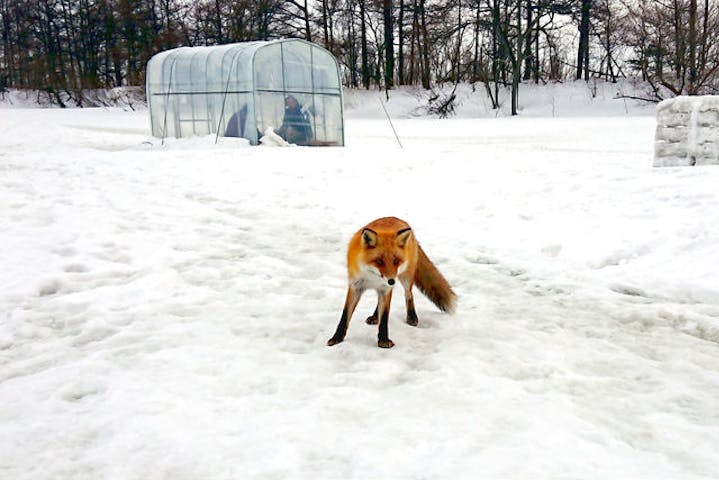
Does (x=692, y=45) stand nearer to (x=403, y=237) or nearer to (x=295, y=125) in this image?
(x=295, y=125)

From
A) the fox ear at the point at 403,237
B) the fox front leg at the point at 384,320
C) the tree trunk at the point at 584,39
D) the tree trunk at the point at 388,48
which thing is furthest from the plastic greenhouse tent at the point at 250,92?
the tree trunk at the point at 584,39

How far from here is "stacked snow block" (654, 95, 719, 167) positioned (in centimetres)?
1016

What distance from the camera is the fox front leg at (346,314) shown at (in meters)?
4.16

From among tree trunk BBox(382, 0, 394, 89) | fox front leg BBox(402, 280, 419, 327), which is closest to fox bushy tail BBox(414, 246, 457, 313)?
fox front leg BBox(402, 280, 419, 327)

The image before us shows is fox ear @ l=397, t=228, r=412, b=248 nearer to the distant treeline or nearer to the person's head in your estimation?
the person's head

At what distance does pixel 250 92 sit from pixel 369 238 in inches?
616

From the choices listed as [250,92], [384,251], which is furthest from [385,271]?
[250,92]

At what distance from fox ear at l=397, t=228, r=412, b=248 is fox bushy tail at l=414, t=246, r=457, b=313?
2.80ft

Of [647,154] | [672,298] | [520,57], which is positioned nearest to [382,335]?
[672,298]

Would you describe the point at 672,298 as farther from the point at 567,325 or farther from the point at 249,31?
the point at 249,31

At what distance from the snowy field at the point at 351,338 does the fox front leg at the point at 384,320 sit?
0.29ft

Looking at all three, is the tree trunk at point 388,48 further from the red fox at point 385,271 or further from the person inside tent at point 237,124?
the red fox at point 385,271

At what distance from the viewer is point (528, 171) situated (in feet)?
38.6

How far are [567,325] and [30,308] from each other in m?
4.37
